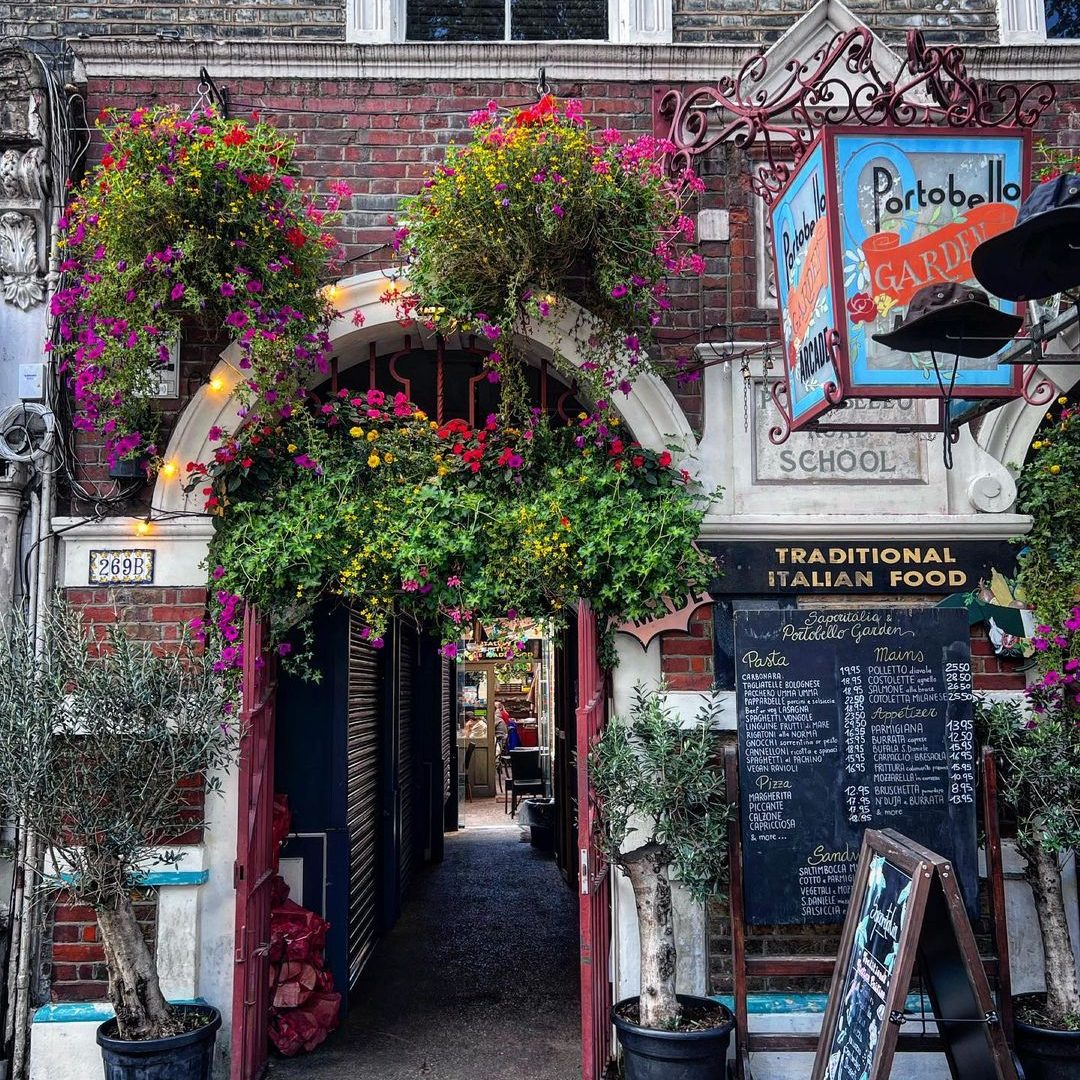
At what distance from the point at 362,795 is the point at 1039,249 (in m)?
5.61

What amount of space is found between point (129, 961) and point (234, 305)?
3058 mm

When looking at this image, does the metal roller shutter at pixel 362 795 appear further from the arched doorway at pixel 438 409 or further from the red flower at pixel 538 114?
the red flower at pixel 538 114

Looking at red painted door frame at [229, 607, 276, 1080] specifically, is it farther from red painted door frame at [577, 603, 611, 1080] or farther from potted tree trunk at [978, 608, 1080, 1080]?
potted tree trunk at [978, 608, 1080, 1080]

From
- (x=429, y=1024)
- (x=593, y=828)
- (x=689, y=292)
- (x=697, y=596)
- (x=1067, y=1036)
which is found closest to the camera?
(x=1067, y=1036)

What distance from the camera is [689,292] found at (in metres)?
5.50

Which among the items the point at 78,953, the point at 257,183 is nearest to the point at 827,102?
the point at 257,183

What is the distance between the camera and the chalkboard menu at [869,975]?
12.2ft

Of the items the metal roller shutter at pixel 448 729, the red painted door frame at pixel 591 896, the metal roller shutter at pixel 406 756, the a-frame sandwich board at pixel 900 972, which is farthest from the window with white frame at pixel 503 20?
the metal roller shutter at pixel 448 729

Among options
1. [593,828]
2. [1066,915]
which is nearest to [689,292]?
[593,828]

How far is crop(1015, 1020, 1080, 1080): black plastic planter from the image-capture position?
444 centimetres

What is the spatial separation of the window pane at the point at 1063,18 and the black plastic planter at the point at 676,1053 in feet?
19.4

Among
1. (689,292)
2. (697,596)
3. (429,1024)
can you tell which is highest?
(689,292)

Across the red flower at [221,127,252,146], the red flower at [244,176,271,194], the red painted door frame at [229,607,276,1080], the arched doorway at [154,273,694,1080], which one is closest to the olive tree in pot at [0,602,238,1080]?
the red painted door frame at [229,607,276,1080]

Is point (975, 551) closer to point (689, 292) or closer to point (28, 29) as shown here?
point (689, 292)
